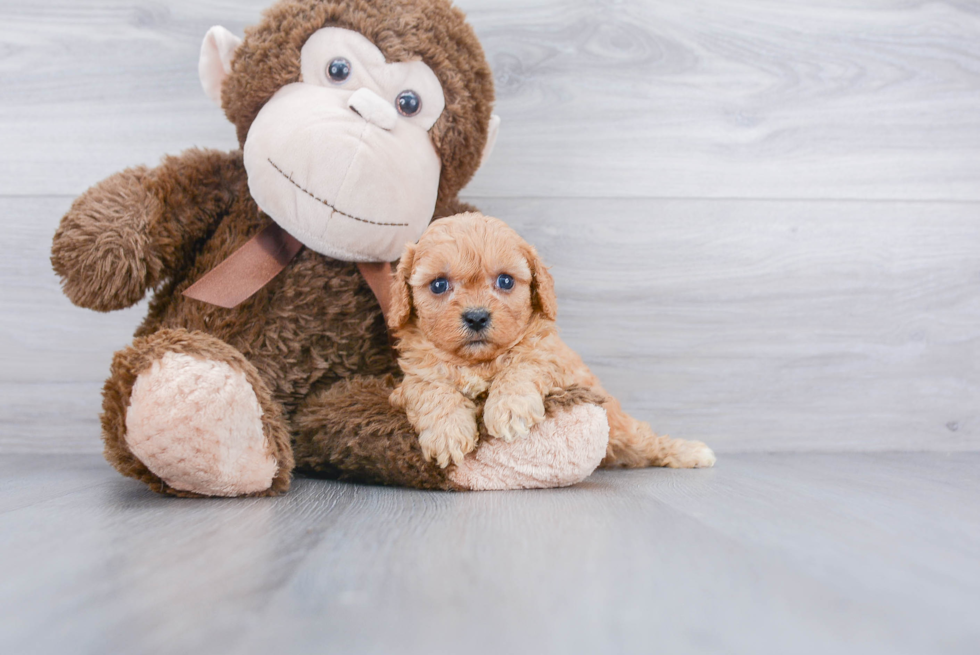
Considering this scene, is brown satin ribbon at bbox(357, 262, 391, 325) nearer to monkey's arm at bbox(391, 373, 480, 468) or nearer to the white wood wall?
monkey's arm at bbox(391, 373, 480, 468)

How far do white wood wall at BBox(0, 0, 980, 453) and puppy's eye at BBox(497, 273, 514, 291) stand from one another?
435 mm

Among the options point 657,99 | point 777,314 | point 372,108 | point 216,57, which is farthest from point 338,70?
point 777,314

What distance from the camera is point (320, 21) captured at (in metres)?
0.85

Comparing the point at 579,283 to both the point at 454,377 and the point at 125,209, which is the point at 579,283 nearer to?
the point at 454,377

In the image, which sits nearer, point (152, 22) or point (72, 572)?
point (72, 572)

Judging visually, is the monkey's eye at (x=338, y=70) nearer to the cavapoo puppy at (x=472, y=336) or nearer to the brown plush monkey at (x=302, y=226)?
the brown plush monkey at (x=302, y=226)

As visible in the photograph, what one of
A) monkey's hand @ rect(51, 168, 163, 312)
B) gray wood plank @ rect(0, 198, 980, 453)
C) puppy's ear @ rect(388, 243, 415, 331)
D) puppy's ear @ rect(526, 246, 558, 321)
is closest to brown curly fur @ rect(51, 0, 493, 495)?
monkey's hand @ rect(51, 168, 163, 312)

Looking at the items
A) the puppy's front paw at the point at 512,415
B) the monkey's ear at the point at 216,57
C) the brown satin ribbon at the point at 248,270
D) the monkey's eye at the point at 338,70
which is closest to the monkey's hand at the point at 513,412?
the puppy's front paw at the point at 512,415

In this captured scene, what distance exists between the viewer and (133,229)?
82cm

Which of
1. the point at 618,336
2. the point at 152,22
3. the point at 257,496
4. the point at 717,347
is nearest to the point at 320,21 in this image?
the point at 152,22

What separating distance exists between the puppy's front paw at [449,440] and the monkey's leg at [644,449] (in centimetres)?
26

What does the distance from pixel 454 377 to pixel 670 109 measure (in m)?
0.72

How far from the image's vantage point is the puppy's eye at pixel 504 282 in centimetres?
77

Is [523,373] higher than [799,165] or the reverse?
the reverse
